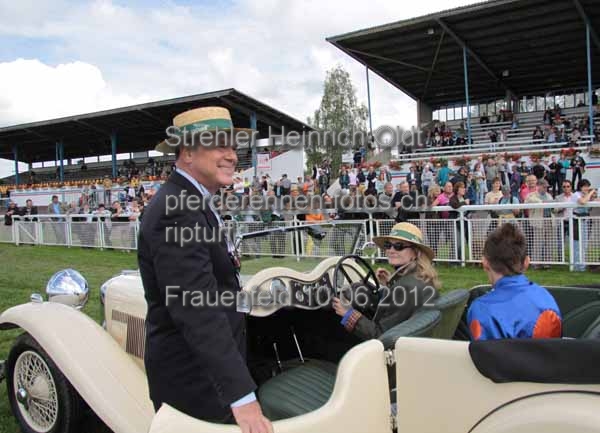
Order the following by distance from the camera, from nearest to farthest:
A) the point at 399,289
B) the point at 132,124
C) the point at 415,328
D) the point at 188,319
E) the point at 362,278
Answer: the point at 188,319 → the point at 415,328 → the point at 399,289 → the point at 362,278 → the point at 132,124

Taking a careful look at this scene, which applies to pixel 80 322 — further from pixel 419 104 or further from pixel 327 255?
pixel 419 104

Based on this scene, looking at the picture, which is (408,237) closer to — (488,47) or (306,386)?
(306,386)

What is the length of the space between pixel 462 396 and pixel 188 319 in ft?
3.47

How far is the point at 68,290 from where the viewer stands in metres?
4.11

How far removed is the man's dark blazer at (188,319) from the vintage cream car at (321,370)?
120 mm

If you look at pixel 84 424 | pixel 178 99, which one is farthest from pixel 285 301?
pixel 178 99

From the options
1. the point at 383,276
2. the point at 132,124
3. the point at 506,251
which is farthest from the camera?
the point at 132,124

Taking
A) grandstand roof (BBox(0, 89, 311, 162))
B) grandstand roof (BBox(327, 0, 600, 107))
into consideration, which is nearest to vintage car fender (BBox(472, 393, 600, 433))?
grandstand roof (BBox(0, 89, 311, 162))

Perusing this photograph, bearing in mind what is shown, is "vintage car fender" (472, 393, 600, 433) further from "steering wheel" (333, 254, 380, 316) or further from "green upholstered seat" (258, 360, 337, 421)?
"steering wheel" (333, 254, 380, 316)

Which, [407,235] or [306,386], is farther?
[407,235]

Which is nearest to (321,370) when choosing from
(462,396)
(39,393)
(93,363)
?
(462,396)

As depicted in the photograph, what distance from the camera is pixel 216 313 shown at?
5.73 ft

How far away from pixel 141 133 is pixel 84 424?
39.5 m

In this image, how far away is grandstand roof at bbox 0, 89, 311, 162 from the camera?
2906 cm
